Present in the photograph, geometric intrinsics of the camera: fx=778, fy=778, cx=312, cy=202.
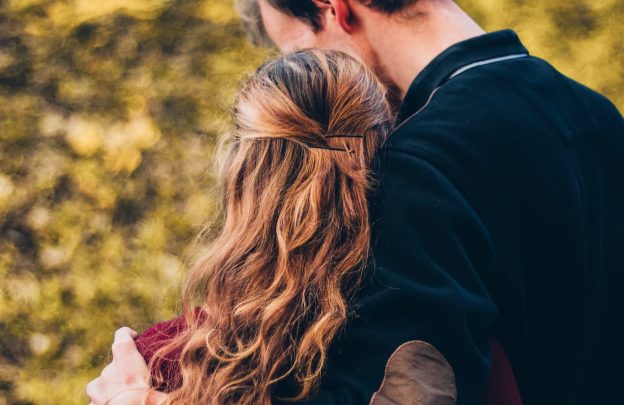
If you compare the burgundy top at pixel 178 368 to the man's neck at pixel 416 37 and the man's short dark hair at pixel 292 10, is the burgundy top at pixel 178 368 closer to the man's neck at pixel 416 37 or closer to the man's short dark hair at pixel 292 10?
the man's neck at pixel 416 37

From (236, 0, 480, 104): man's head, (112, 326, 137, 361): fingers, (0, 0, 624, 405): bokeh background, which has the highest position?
(236, 0, 480, 104): man's head

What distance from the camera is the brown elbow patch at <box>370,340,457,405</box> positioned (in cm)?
118

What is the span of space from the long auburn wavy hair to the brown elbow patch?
0.38 ft

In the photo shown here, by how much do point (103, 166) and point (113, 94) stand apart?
321 mm

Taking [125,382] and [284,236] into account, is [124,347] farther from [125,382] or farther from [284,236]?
[284,236]

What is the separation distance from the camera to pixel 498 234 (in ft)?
4.28

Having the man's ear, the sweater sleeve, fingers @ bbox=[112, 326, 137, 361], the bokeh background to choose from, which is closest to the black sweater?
the sweater sleeve

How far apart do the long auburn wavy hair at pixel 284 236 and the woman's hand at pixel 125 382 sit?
37 mm

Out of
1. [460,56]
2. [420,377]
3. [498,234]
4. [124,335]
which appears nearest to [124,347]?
[124,335]

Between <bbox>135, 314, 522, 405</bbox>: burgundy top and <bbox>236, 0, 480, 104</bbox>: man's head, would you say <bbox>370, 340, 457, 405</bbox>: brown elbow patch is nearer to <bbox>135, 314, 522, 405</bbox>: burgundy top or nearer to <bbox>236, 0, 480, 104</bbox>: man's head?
<bbox>135, 314, 522, 405</bbox>: burgundy top

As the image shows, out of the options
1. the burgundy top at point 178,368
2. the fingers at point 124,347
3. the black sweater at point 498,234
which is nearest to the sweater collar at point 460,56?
the black sweater at point 498,234

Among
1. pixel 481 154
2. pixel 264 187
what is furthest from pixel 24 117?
pixel 481 154

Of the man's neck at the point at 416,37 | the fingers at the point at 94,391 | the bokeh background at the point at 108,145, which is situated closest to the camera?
the fingers at the point at 94,391

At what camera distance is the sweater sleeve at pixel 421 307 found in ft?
3.88
